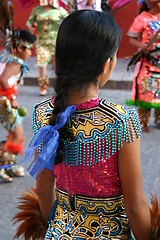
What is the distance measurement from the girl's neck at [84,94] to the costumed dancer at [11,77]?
2.44 m

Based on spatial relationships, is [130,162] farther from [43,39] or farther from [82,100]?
[43,39]

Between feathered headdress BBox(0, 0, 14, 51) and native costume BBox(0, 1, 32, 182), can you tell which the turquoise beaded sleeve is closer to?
feathered headdress BBox(0, 0, 14, 51)

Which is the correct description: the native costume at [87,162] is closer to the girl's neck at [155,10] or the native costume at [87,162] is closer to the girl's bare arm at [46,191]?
the girl's bare arm at [46,191]

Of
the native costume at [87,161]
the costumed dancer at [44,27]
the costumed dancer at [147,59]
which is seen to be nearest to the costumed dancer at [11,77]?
the costumed dancer at [147,59]

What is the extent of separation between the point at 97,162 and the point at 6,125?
2615mm

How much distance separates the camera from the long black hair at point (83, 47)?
1.36 metres

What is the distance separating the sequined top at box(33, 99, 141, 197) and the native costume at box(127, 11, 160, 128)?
3.93 m

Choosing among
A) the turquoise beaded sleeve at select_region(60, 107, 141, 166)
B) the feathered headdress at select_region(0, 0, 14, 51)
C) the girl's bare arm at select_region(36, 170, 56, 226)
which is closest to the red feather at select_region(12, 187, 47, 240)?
the girl's bare arm at select_region(36, 170, 56, 226)

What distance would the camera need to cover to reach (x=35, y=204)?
1.85m

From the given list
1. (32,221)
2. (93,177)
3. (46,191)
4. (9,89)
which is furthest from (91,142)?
(9,89)

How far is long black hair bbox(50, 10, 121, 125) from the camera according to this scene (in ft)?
4.46

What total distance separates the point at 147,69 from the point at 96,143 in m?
4.14

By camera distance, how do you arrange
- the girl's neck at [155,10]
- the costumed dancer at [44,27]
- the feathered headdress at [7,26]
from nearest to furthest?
the feathered headdress at [7,26] → the girl's neck at [155,10] → the costumed dancer at [44,27]

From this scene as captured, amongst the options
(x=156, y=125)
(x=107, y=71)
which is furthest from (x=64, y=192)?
(x=156, y=125)
